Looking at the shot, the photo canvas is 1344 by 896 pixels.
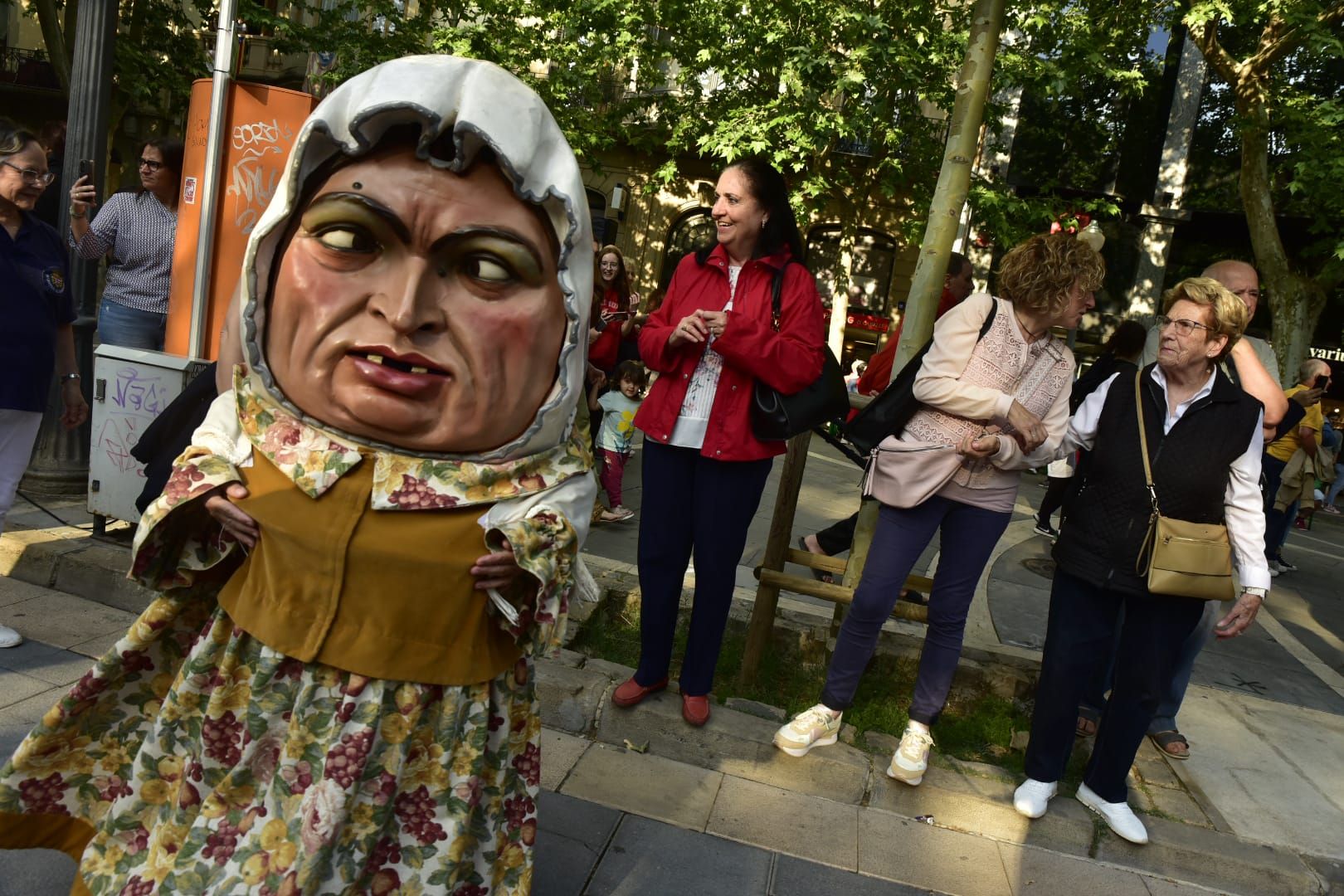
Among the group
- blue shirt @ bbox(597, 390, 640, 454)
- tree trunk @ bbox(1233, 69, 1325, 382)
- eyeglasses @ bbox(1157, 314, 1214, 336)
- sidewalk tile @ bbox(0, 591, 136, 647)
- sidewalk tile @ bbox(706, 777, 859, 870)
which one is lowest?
sidewalk tile @ bbox(0, 591, 136, 647)

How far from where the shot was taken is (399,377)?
1.83 m

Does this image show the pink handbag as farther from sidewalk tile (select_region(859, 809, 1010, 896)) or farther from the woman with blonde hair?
sidewalk tile (select_region(859, 809, 1010, 896))

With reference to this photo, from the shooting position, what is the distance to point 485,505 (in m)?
1.93

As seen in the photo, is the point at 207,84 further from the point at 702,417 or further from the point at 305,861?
the point at 305,861

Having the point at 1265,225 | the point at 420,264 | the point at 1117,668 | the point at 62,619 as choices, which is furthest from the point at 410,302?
the point at 1265,225

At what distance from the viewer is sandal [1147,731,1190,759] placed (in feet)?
12.4

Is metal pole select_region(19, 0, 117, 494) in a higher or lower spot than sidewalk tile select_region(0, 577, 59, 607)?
higher

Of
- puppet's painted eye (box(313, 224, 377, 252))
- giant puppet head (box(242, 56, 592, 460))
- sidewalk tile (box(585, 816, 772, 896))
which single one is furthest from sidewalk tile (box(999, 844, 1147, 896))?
puppet's painted eye (box(313, 224, 377, 252))

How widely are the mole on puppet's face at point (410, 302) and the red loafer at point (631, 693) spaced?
1.72 m

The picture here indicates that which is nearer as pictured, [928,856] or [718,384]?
[928,856]

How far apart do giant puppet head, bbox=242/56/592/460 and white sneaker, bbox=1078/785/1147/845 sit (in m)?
2.45

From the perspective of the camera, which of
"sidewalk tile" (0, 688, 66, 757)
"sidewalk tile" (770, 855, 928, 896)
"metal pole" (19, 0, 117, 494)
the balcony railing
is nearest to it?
"sidewalk tile" (770, 855, 928, 896)

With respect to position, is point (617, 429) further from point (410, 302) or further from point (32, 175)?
point (410, 302)

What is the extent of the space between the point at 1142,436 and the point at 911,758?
1307 mm
